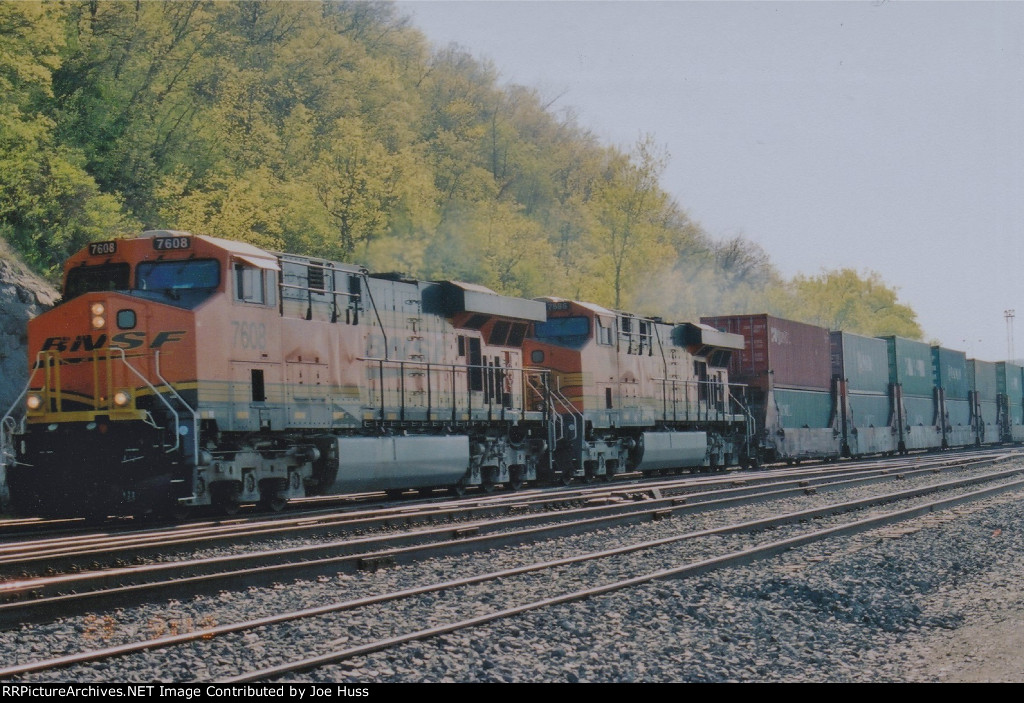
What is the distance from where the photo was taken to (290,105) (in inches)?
1960

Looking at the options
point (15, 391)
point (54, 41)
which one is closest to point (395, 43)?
point (54, 41)

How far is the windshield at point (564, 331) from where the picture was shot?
74.5 feet

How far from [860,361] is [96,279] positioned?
26490mm

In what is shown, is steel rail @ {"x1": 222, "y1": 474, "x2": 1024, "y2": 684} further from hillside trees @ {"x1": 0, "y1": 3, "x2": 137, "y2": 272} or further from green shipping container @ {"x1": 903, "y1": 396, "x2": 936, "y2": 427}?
green shipping container @ {"x1": 903, "y1": 396, "x2": 936, "y2": 427}

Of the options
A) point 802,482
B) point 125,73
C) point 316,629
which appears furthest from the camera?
point 125,73

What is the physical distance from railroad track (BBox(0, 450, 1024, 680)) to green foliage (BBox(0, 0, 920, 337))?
21587 mm

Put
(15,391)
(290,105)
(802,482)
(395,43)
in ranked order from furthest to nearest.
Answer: (395,43), (290,105), (802,482), (15,391)

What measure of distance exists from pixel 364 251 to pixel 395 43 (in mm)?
31118

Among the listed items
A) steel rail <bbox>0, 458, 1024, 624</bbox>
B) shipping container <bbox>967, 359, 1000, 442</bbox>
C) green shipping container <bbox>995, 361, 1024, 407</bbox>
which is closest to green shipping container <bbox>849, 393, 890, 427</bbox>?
shipping container <bbox>967, 359, 1000, 442</bbox>

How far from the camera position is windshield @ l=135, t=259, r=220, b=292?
14.0 meters

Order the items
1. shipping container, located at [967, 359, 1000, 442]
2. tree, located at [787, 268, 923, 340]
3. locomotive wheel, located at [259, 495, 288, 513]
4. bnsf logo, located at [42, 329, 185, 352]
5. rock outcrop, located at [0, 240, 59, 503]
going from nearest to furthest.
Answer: bnsf logo, located at [42, 329, 185, 352], locomotive wheel, located at [259, 495, 288, 513], rock outcrop, located at [0, 240, 59, 503], shipping container, located at [967, 359, 1000, 442], tree, located at [787, 268, 923, 340]

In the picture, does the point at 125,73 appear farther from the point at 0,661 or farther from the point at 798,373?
the point at 0,661

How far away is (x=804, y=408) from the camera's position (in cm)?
3130

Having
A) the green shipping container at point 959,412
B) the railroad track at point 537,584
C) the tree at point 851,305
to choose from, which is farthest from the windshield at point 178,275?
the tree at point 851,305
